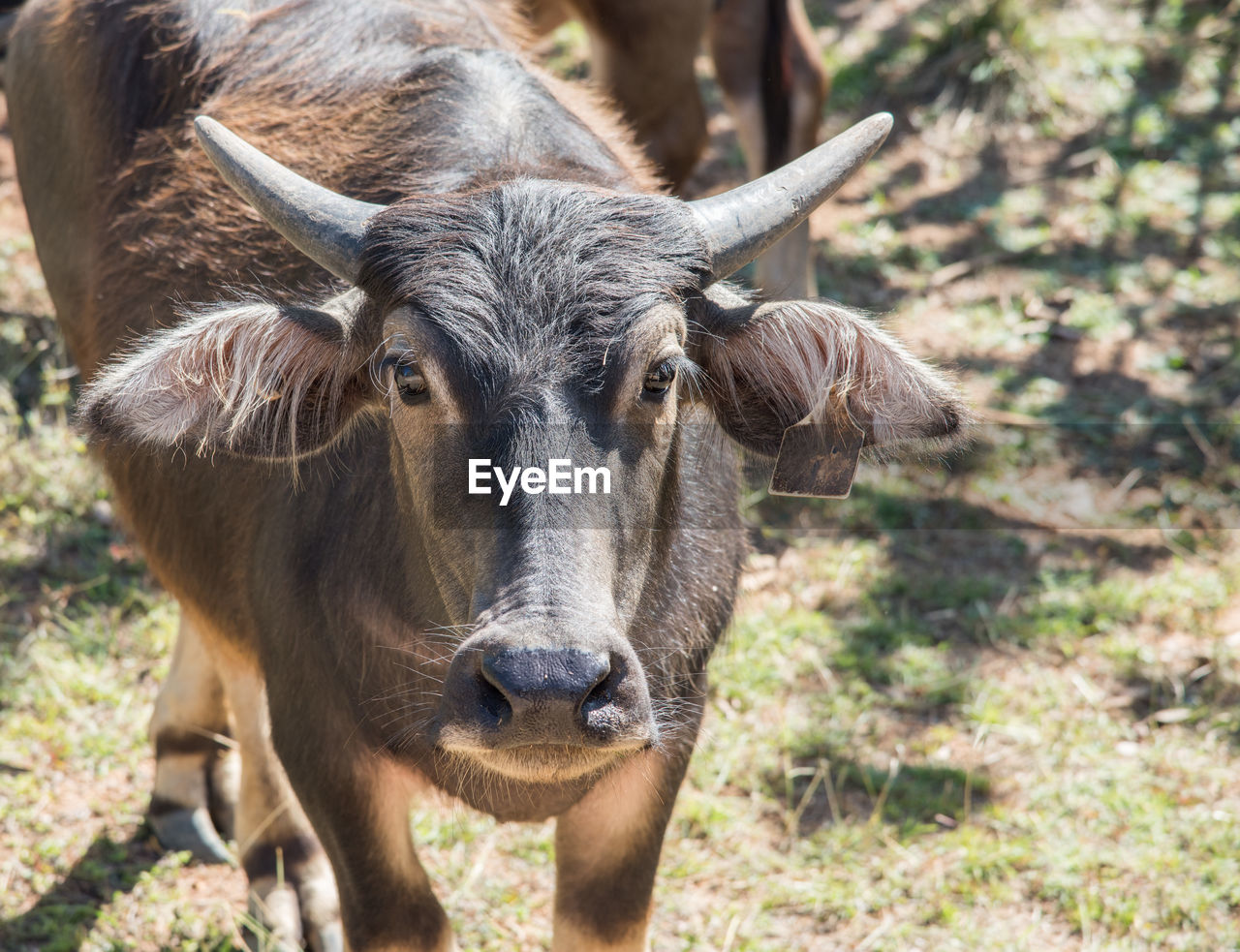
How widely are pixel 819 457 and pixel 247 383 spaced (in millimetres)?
1276

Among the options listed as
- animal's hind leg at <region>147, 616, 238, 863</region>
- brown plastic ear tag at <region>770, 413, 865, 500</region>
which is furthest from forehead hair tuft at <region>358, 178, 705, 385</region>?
animal's hind leg at <region>147, 616, 238, 863</region>

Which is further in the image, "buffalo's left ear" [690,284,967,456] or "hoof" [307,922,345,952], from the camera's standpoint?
"hoof" [307,922,345,952]

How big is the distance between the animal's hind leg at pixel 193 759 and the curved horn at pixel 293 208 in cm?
178

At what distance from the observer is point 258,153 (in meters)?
2.65

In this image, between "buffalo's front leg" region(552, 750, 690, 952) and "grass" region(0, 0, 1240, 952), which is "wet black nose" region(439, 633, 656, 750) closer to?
"buffalo's front leg" region(552, 750, 690, 952)

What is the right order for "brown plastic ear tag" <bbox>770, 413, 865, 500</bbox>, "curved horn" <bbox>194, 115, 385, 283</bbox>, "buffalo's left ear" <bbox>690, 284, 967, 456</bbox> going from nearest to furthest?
1. "curved horn" <bbox>194, 115, 385, 283</bbox>
2. "buffalo's left ear" <bbox>690, 284, 967, 456</bbox>
3. "brown plastic ear tag" <bbox>770, 413, 865, 500</bbox>

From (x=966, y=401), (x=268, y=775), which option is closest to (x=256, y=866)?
(x=268, y=775)

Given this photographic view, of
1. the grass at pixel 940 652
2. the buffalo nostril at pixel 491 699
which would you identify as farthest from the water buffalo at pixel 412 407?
Result: the grass at pixel 940 652

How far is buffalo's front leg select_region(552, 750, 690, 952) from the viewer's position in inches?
119

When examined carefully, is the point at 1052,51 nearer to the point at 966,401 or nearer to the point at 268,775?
the point at 966,401

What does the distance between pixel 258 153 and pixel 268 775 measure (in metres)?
2.04

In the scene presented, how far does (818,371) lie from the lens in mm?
2730

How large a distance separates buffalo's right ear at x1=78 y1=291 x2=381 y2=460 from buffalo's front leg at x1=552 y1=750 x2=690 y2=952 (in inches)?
42.5
